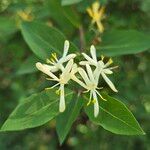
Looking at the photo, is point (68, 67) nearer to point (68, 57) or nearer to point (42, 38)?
point (68, 57)

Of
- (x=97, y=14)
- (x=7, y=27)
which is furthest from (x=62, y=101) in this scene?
(x=7, y=27)

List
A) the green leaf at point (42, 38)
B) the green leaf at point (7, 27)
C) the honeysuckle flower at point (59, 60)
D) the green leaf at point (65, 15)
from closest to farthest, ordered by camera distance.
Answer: the honeysuckle flower at point (59, 60)
the green leaf at point (42, 38)
the green leaf at point (65, 15)
the green leaf at point (7, 27)

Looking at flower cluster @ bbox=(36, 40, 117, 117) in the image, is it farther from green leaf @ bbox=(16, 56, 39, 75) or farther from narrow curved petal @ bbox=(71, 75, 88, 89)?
green leaf @ bbox=(16, 56, 39, 75)

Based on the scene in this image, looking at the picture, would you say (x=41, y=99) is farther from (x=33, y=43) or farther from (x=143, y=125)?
(x=143, y=125)

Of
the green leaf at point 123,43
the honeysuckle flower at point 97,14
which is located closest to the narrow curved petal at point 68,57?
the green leaf at point 123,43

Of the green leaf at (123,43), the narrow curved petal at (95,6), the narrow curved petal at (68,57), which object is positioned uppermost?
the narrow curved petal at (68,57)

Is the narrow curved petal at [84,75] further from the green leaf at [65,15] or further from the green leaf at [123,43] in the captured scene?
the green leaf at [65,15]

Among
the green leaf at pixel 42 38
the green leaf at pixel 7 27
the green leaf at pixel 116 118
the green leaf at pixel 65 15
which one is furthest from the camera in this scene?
the green leaf at pixel 7 27

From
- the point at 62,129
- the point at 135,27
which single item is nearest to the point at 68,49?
the point at 62,129
